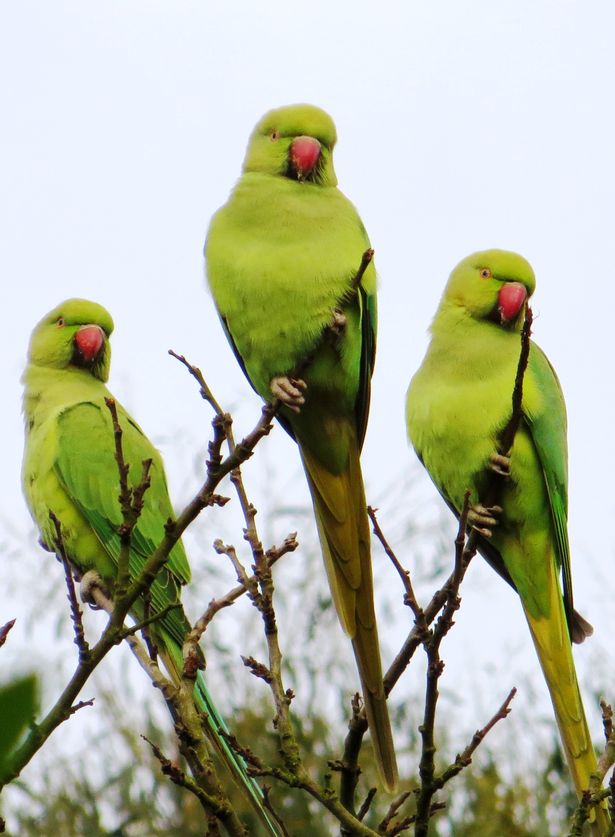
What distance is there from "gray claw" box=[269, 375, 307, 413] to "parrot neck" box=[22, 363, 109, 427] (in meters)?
1.44

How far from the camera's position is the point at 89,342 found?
4727 millimetres

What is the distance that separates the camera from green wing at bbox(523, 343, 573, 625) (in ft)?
12.7

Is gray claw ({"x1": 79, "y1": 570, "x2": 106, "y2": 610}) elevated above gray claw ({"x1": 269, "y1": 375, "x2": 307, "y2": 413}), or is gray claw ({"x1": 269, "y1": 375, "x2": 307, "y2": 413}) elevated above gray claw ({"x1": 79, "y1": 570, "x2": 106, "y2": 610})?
gray claw ({"x1": 269, "y1": 375, "x2": 307, "y2": 413})

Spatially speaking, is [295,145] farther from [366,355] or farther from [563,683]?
[563,683]

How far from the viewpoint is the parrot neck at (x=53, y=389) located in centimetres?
464

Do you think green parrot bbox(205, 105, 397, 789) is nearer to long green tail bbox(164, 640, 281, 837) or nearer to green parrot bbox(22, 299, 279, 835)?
long green tail bbox(164, 640, 281, 837)


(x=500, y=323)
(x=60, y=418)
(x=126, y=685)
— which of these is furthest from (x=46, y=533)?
(x=126, y=685)

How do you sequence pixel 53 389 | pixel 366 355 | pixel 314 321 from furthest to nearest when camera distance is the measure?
pixel 53 389, pixel 366 355, pixel 314 321

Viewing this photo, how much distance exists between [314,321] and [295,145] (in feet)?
2.60

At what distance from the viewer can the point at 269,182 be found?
374 centimetres

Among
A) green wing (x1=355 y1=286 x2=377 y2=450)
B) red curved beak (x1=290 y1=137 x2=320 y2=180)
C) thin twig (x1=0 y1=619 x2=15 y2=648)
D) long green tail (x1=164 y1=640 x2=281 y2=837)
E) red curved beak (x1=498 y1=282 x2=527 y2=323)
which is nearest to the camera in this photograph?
thin twig (x1=0 y1=619 x2=15 y2=648)

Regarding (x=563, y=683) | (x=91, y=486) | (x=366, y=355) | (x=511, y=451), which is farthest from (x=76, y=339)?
(x=563, y=683)

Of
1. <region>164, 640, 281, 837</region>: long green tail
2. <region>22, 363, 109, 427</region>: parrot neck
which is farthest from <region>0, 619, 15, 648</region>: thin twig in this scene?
<region>22, 363, 109, 427</region>: parrot neck

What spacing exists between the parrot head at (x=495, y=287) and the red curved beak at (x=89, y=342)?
5.04 feet
